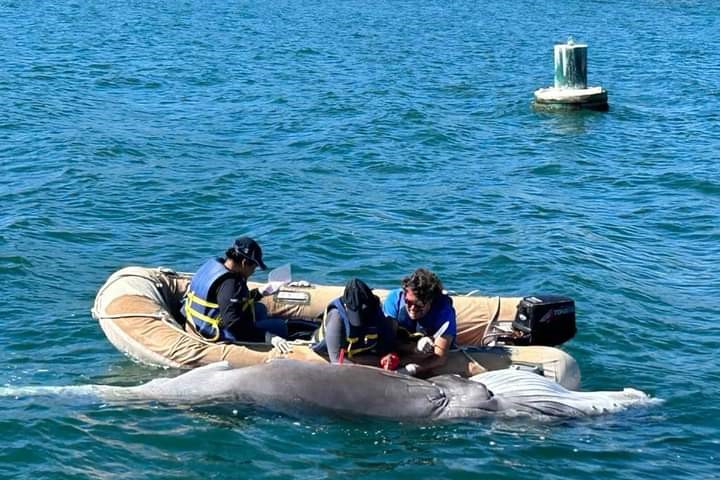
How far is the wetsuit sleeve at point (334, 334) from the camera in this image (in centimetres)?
1059

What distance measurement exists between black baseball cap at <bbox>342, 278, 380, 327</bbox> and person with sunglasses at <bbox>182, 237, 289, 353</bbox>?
1062mm

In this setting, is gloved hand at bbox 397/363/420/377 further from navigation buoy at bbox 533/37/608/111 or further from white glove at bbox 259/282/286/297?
navigation buoy at bbox 533/37/608/111

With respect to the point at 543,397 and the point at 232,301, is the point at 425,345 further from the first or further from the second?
the point at 232,301

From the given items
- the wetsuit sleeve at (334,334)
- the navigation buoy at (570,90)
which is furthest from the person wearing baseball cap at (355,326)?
the navigation buoy at (570,90)

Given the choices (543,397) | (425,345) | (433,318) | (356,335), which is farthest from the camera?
(433,318)

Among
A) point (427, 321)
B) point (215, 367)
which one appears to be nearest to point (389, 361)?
point (427, 321)

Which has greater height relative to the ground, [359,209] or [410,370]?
[359,209]

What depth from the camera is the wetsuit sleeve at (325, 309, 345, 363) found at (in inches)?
417

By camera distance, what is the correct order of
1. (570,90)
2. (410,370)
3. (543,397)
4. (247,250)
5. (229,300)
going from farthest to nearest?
1. (570,90)
2. (229,300)
3. (247,250)
4. (410,370)
5. (543,397)

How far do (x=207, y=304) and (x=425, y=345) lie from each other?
7.79 ft

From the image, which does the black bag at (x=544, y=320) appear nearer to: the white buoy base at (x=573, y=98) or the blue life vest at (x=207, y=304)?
the blue life vest at (x=207, y=304)

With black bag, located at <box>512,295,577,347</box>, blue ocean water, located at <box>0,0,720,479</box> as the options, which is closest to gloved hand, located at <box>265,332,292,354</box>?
blue ocean water, located at <box>0,0,720,479</box>

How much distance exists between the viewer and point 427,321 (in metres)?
11.0

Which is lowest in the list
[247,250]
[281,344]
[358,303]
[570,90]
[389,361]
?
[389,361]
